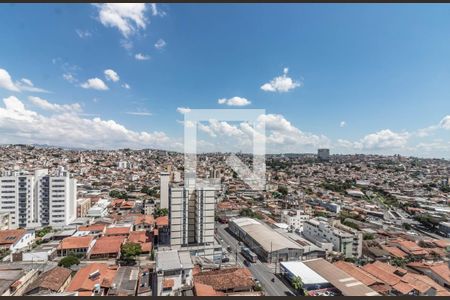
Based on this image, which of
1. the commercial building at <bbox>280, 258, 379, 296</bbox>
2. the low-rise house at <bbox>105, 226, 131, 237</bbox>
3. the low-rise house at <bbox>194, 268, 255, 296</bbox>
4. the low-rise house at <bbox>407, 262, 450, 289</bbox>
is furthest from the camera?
the low-rise house at <bbox>105, 226, 131, 237</bbox>

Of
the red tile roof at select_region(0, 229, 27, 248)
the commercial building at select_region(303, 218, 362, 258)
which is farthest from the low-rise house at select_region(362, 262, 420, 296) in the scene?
the red tile roof at select_region(0, 229, 27, 248)

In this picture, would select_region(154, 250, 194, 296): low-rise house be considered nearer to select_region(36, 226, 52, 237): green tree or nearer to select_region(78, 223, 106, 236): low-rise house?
select_region(78, 223, 106, 236): low-rise house

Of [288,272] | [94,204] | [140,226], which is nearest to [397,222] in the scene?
[288,272]

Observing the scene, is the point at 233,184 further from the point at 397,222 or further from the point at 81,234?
the point at 81,234

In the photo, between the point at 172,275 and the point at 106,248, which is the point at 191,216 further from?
the point at 106,248

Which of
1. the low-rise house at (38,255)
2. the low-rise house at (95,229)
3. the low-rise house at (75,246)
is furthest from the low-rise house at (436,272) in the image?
the low-rise house at (38,255)

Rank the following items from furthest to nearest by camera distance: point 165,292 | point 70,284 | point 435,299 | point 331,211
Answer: point 331,211 → point 70,284 → point 165,292 → point 435,299
